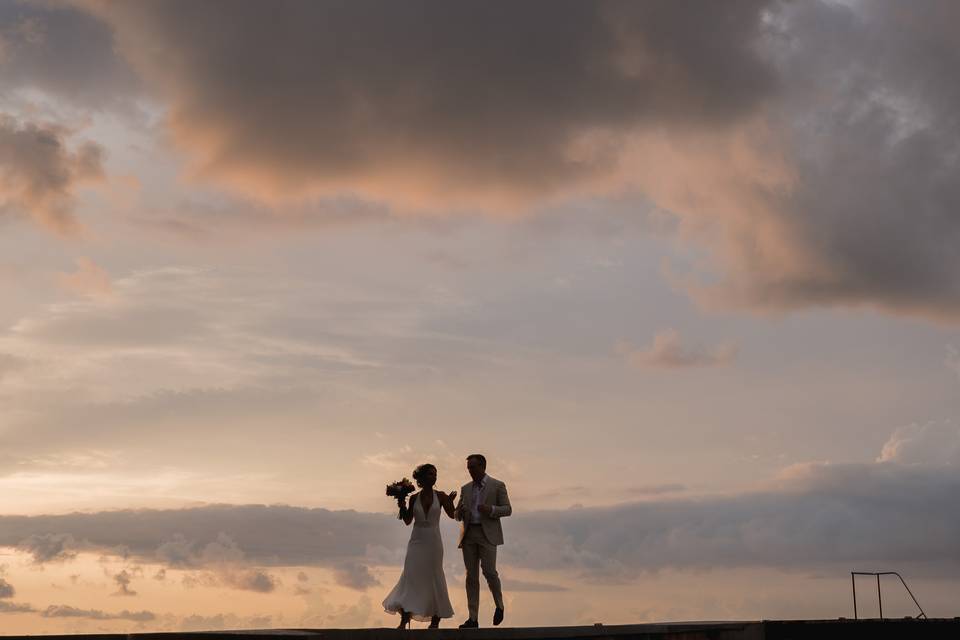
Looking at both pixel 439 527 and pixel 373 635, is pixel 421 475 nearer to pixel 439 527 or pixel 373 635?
pixel 439 527

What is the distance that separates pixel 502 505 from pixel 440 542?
3.42 ft

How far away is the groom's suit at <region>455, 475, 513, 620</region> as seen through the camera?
55.9ft

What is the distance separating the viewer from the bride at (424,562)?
1694 centimetres

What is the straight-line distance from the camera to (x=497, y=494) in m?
17.2

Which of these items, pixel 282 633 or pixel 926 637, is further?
pixel 926 637

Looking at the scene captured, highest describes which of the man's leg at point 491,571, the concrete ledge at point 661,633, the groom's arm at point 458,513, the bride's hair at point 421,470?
the bride's hair at point 421,470

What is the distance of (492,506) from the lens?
17.0 metres

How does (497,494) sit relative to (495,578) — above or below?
above

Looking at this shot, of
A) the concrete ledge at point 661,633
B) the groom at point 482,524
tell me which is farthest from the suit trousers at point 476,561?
the concrete ledge at point 661,633

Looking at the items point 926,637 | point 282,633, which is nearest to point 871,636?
point 926,637

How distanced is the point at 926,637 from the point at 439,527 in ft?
46.7

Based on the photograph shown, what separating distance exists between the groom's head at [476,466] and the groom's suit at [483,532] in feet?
0.43

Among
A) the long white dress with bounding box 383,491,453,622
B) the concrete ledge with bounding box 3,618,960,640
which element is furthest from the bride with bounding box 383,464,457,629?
the concrete ledge with bounding box 3,618,960,640

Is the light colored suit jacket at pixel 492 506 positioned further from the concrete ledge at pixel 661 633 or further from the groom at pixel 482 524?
the concrete ledge at pixel 661 633
